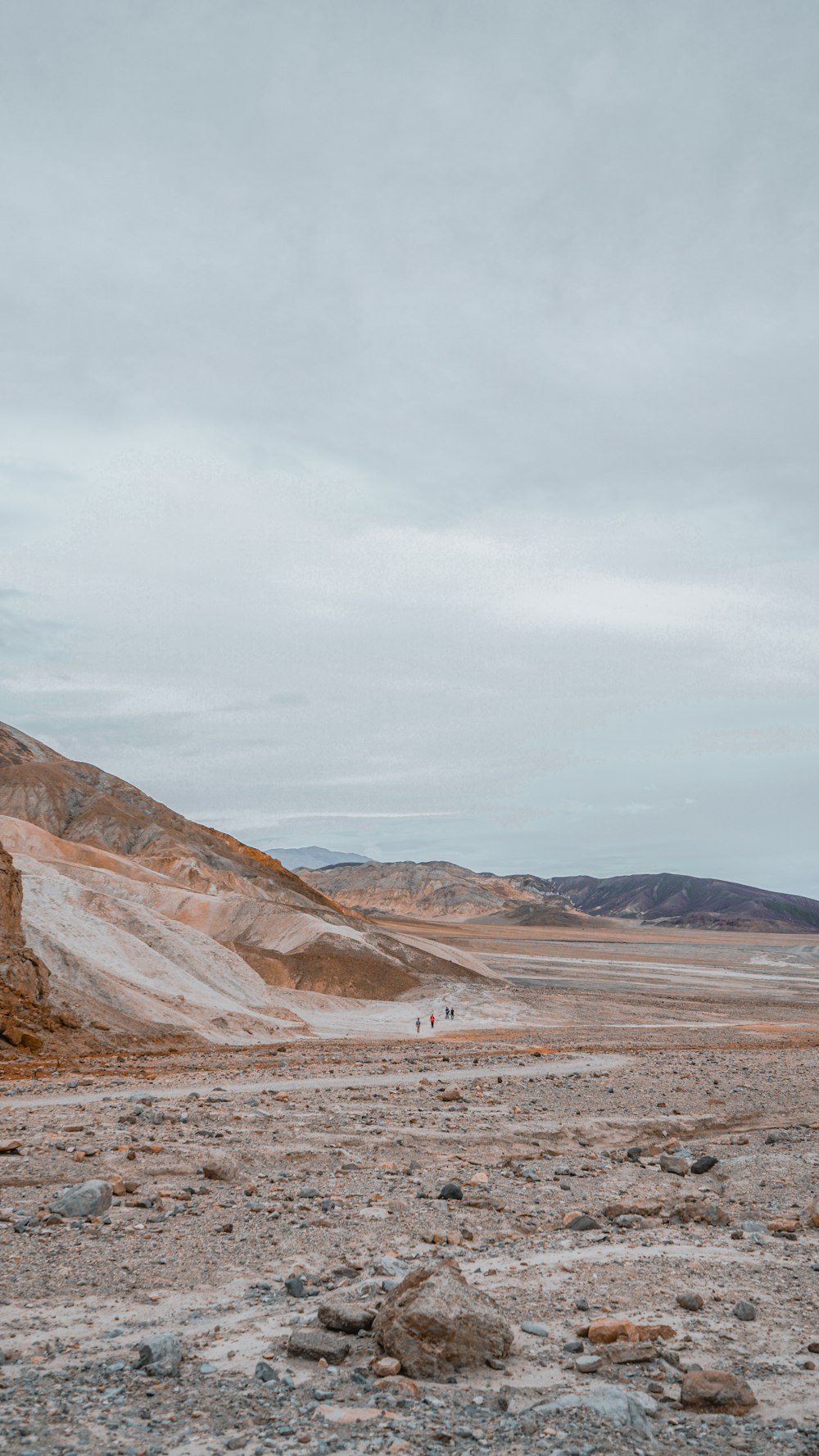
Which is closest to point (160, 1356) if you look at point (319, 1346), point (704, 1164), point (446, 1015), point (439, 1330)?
point (319, 1346)

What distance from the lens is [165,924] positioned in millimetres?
42812

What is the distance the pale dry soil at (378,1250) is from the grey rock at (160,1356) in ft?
0.26

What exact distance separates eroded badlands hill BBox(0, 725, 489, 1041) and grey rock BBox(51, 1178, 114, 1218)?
63.3 ft

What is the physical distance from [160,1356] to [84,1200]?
3.42m

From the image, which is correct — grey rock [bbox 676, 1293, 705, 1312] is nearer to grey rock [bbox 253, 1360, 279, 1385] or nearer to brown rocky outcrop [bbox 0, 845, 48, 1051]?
grey rock [bbox 253, 1360, 279, 1385]

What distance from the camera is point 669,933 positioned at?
188500 millimetres

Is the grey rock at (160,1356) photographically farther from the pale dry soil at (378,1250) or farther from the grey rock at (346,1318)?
the grey rock at (346,1318)

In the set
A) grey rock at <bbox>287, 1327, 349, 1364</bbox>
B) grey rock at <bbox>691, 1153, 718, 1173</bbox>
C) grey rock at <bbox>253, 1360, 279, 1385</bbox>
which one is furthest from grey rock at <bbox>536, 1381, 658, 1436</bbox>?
grey rock at <bbox>691, 1153, 718, 1173</bbox>

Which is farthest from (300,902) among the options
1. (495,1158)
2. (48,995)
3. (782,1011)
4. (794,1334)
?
(794,1334)

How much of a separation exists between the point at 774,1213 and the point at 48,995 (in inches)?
852

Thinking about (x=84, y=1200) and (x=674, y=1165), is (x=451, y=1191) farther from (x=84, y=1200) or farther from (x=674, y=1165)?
(x=84, y=1200)

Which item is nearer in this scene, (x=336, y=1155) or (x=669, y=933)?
(x=336, y=1155)

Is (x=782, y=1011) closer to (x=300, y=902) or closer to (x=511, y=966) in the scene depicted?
(x=511, y=966)

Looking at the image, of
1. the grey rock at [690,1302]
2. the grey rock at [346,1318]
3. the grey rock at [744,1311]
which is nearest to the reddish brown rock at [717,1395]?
the grey rock at [744,1311]
